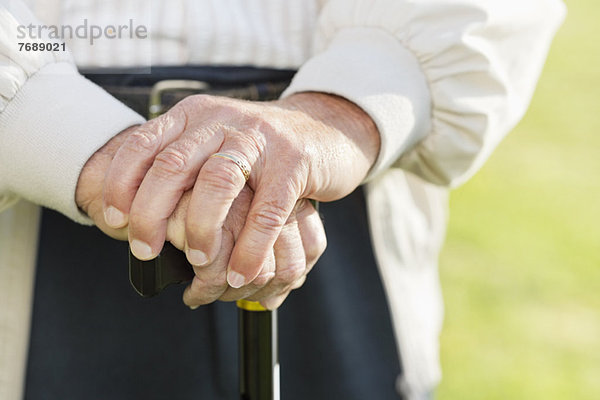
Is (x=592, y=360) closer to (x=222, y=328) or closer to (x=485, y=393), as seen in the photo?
(x=485, y=393)

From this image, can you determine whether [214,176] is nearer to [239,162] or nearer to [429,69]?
[239,162]

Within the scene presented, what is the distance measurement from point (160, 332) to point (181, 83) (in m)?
0.37

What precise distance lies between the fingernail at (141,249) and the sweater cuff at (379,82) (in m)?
0.32

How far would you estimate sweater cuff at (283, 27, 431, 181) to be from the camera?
950mm

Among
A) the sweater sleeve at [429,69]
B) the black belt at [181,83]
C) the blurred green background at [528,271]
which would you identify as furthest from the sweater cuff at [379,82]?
the blurred green background at [528,271]

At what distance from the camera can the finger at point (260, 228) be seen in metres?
0.76

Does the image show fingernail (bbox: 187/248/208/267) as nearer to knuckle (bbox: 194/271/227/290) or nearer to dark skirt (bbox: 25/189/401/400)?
knuckle (bbox: 194/271/227/290)

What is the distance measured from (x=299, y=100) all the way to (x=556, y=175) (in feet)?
11.1

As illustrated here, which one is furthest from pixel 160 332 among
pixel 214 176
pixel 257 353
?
pixel 214 176

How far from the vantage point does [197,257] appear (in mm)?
754

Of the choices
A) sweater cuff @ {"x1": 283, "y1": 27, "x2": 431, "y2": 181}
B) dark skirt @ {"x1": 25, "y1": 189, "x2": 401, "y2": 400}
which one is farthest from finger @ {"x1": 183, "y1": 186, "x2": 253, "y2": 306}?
dark skirt @ {"x1": 25, "y1": 189, "x2": 401, "y2": 400}

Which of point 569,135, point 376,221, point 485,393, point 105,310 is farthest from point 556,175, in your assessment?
point 105,310

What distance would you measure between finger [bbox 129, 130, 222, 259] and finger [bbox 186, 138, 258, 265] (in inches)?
0.7

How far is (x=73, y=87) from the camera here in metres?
0.87
